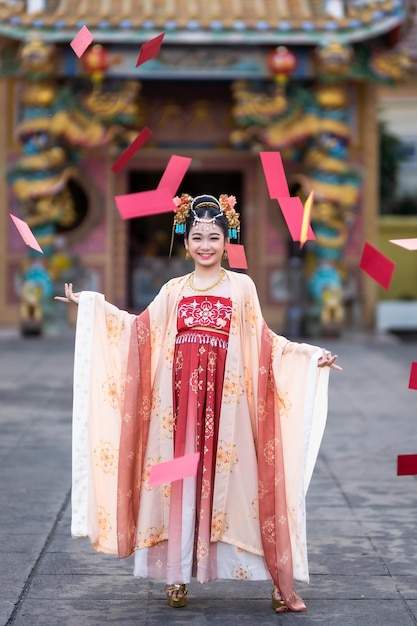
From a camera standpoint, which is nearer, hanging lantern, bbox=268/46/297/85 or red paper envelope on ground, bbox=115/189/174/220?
red paper envelope on ground, bbox=115/189/174/220

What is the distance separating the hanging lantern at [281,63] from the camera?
44.5 feet

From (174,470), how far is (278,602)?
0.61 meters

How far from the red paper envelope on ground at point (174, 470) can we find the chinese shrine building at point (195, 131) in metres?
9.30

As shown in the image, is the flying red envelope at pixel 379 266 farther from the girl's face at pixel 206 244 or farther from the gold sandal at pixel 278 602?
the gold sandal at pixel 278 602

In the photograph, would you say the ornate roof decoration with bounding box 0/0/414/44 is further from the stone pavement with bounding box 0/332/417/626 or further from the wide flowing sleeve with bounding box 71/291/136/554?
the wide flowing sleeve with bounding box 71/291/136/554

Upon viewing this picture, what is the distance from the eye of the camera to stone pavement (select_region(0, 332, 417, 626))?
443cm

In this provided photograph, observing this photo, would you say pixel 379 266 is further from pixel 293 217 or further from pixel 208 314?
pixel 208 314

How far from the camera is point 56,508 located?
6.07m

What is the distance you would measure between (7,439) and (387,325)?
8123 mm

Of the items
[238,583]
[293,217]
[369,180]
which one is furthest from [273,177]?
[369,180]

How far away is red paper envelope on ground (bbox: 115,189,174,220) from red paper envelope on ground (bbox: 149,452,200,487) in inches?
37.8

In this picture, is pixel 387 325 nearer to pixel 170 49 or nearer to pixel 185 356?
pixel 170 49

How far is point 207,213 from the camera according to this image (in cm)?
465

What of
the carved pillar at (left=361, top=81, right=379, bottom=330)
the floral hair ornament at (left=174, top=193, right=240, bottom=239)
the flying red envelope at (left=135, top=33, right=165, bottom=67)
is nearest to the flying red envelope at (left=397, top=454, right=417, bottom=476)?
the floral hair ornament at (left=174, top=193, right=240, bottom=239)
